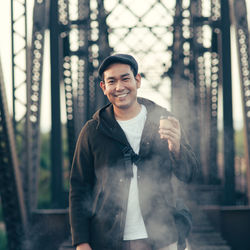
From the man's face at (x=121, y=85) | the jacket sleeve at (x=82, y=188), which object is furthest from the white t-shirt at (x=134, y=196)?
the jacket sleeve at (x=82, y=188)

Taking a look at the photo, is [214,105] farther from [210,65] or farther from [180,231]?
[180,231]

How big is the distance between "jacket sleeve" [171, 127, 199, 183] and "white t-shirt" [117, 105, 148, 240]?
0.77 ft

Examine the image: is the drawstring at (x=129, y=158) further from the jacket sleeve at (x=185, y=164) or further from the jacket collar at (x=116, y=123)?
the jacket sleeve at (x=185, y=164)

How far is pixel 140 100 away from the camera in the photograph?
2.43 meters

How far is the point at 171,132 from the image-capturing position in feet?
6.69

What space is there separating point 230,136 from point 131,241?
532 centimetres

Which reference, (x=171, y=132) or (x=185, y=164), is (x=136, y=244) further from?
(x=171, y=132)

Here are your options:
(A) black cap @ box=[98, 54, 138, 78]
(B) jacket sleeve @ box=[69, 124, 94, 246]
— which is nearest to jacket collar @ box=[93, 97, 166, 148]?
(B) jacket sleeve @ box=[69, 124, 94, 246]

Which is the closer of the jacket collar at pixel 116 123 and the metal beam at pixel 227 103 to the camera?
the jacket collar at pixel 116 123

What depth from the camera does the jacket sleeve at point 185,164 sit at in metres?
2.13

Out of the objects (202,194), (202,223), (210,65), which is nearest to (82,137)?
(202,223)

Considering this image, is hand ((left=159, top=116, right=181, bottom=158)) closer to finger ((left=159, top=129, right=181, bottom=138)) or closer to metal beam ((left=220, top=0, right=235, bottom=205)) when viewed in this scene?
finger ((left=159, top=129, right=181, bottom=138))

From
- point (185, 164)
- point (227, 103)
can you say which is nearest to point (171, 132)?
point (185, 164)

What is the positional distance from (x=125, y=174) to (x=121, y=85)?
488 millimetres
